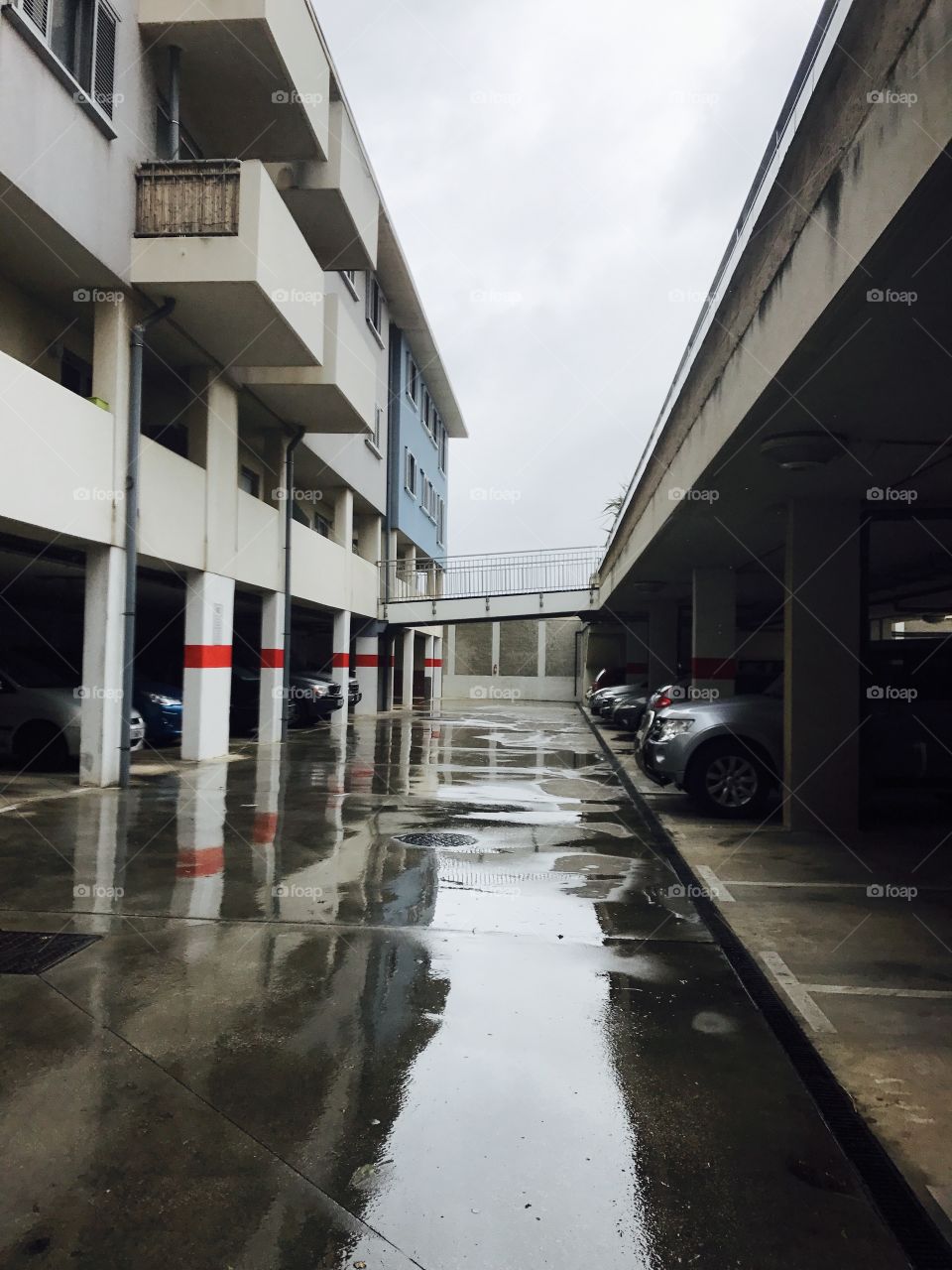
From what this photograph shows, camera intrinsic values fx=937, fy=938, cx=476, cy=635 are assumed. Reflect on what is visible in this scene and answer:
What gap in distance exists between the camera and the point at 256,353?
13.6 metres

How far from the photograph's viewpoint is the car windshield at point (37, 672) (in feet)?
39.3

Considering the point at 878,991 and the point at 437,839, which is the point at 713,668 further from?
the point at 878,991

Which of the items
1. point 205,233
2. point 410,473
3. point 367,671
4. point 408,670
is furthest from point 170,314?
point 408,670

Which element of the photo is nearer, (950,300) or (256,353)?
(950,300)

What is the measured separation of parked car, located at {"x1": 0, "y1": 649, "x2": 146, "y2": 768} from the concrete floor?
7270 millimetres

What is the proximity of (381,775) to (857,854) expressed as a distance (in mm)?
6619

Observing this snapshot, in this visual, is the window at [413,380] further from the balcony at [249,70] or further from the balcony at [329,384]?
the balcony at [249,70]

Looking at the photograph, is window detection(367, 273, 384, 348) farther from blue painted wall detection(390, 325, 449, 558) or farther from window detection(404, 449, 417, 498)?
window detection(404, 449, 417, 498)

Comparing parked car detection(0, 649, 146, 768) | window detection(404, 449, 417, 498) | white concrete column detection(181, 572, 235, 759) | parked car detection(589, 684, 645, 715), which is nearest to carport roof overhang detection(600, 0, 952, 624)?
white concrete column detection(181, 572, 235, 759)

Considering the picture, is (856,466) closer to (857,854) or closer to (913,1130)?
(857,854)

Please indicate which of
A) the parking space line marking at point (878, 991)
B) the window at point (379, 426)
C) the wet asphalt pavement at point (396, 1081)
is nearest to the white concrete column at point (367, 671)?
the window at point (379, 426)

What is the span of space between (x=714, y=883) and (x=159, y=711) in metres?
10.4

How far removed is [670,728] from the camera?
31.9 feet

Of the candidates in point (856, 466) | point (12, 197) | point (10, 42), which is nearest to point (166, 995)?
point (856, 466)
